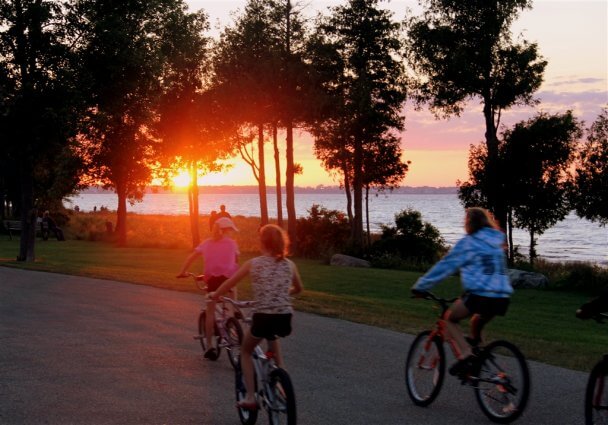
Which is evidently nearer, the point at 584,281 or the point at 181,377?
Answer: the point at 181,377

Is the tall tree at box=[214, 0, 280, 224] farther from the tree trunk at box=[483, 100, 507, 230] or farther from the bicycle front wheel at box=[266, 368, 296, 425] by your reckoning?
the bicycle front wheel at box=[266, 368, 296, 425]

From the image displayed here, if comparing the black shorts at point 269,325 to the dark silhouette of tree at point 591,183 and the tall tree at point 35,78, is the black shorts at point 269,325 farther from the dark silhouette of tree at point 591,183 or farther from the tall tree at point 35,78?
the dark silhouette of tree at point 591,183

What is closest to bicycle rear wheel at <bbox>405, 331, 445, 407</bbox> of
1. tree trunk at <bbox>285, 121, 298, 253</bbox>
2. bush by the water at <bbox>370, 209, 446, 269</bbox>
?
bush by the water at <bbox>370, 209, 446, 269</bbox>

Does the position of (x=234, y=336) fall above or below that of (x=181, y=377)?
above

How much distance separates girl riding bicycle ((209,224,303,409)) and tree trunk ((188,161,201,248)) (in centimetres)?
3367

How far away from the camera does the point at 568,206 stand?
40.7 meters

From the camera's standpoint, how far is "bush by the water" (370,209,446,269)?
1413 inches

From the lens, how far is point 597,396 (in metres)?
5.66

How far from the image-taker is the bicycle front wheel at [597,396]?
18.4 feet

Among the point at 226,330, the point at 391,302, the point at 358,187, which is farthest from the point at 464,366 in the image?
the point at 358,187

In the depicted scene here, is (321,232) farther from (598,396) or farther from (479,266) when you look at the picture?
(598,396)

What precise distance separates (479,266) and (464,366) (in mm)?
964

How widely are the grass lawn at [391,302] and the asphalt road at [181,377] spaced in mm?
1213

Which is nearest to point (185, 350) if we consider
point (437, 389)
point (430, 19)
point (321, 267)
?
point (437, 389)
